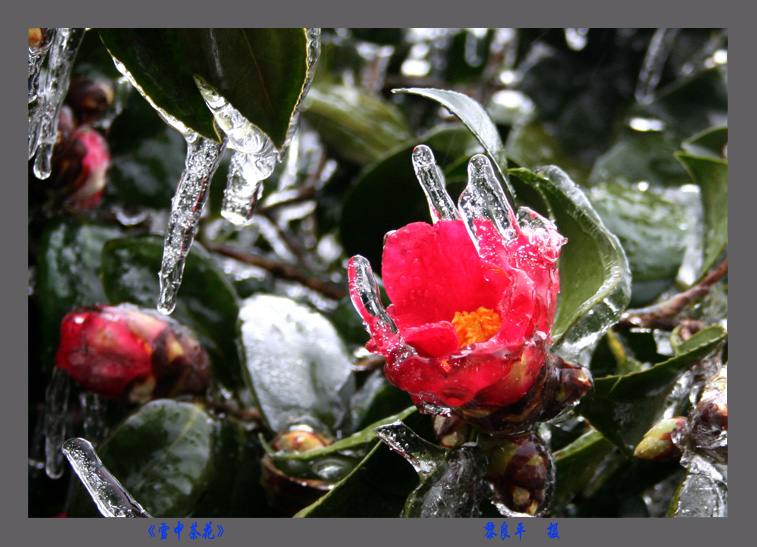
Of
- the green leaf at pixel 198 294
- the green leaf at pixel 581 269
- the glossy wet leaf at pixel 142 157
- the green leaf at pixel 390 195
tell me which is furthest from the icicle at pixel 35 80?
the green leaf at pixel 581 269

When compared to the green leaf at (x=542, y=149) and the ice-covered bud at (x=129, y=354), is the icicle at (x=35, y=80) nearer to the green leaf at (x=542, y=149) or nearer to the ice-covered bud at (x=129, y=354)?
the ice-covered bud at (x=129, y=354)

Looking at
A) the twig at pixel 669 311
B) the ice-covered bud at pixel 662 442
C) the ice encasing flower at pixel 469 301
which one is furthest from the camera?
the twig at pixel 669 311

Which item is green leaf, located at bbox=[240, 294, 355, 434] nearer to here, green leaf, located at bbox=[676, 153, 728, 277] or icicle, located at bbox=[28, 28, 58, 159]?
icicle, located at bbox=[28, 28, 58, 159]

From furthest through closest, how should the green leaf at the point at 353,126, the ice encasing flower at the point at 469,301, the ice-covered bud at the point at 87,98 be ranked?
1. the green leaf at the point at 353,126
2. the ice-covered bud at the point at 87,98
3. the ice encasing flower at the point at 469,301

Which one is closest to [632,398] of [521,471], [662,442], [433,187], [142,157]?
[662,442]

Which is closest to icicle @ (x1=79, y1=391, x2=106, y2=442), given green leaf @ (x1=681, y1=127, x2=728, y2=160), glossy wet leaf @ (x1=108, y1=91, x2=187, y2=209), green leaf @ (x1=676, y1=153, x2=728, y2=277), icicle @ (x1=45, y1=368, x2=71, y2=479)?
icicle @ (x1=45, y1=368, x2=71, y2=479)

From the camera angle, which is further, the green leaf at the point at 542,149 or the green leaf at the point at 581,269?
the green leaf at the point at 542,149

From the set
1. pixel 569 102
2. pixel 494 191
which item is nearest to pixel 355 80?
pixel 569 102
